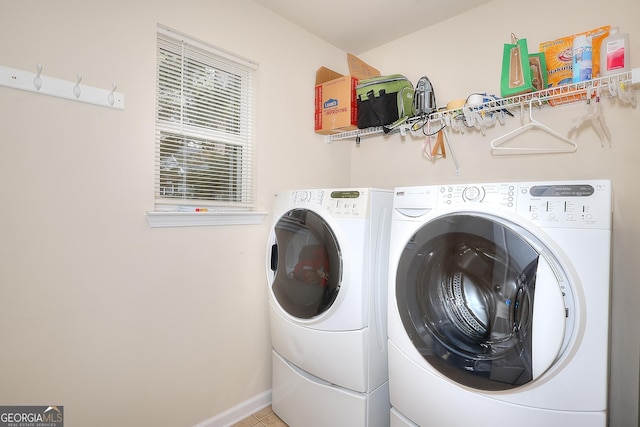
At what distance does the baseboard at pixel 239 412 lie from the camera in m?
1.78

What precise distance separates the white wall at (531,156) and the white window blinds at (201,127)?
106 cm

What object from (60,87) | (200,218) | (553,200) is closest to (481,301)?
(553,200)

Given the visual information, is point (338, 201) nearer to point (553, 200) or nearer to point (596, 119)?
point (553, 200)

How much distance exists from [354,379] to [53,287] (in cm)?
135

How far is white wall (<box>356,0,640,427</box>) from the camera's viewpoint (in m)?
1.48

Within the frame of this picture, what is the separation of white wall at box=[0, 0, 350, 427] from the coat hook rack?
3 cm

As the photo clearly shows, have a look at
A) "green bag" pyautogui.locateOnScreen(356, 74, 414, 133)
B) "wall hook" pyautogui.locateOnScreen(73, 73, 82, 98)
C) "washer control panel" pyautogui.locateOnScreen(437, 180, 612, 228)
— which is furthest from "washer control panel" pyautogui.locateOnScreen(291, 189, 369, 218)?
"wall hook" pyautogui.locateOnScreen(73, 73, 82, 98)

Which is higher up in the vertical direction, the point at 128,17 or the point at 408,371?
the point at 128,17

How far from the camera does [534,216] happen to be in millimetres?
1018

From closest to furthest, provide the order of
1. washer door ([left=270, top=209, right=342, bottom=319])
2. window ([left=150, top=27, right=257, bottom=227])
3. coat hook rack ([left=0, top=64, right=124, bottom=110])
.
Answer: coat hook rack ([left=0, top=64, right=124, bottom=110]), washer door ([left=270, top=209, right=342, bottom=319]), window ([left=150, top=27, right=257, bottom=227])

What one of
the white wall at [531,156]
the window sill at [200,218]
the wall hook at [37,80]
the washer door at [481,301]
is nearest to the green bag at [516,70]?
the white wall at [531,156]

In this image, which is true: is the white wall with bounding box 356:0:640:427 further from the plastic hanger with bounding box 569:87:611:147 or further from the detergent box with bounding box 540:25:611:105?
the detergent box with bounding box 540:25:611:105

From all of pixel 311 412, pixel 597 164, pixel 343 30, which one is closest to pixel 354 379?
pixel 311 412

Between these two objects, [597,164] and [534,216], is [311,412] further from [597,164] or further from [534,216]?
[597,164]
